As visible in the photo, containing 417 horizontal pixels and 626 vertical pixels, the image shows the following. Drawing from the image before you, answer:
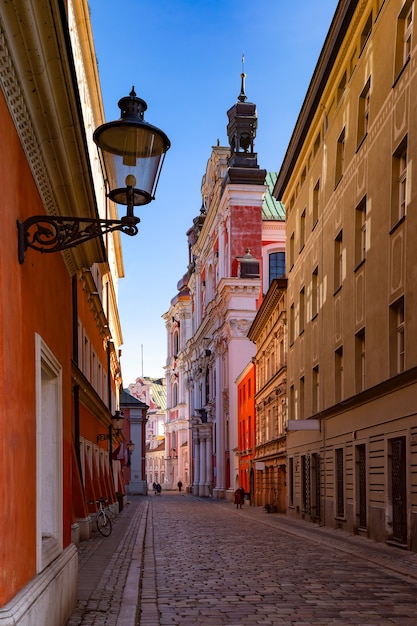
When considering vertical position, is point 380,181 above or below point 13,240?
above

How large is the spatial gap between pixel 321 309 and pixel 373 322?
267 inches

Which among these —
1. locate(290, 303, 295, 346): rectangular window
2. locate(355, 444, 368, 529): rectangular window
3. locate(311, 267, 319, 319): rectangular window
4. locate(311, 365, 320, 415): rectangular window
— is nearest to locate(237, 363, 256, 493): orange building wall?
locate(290, 303, 295, 346): rectangular window

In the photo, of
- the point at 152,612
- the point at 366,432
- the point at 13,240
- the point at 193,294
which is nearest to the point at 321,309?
the point at 366,432

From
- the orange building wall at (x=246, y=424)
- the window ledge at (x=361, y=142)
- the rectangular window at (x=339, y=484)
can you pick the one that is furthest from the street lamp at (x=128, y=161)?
the orange building wall at (x=246, y=424)

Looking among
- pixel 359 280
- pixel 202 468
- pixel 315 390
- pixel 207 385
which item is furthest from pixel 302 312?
pixel 202 468

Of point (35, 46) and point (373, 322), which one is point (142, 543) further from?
point (35, 46)

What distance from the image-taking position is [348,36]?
75.4 feet

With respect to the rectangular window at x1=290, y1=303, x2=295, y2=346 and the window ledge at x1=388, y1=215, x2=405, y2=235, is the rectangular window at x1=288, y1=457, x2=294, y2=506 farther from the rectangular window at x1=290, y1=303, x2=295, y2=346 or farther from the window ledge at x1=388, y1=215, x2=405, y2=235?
the window ledge at x1=388, y1=215, x2=405, y2=235

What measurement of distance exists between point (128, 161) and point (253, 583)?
7.60 meters

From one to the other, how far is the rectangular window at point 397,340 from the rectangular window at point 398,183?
1804mm

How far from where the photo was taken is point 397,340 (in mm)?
18016

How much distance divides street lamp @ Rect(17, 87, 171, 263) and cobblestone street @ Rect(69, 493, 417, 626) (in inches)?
164

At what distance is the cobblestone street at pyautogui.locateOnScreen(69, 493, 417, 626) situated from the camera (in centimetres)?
935

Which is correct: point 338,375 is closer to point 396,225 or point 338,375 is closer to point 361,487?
point 361,487
